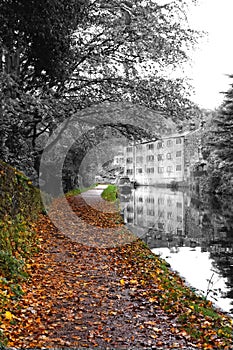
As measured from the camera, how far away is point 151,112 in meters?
17.9

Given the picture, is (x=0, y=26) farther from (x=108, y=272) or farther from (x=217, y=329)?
(x=217, y=329)

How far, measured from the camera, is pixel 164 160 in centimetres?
8056

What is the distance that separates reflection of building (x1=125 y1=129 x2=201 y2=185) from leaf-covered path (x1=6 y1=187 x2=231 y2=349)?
60.9m

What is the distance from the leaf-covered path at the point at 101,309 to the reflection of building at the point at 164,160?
2398 inches

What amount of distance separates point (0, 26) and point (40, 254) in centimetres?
589

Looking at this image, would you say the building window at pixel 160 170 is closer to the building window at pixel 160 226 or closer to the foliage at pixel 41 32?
the building window at pixel 160 226

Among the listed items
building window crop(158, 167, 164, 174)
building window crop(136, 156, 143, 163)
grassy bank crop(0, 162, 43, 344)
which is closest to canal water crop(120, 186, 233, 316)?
grassy bank crop(0, 162, 43, 344)

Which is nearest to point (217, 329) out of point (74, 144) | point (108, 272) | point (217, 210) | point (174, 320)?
point (174, 320)

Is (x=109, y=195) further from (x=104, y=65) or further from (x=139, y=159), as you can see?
(x=139, y=159)

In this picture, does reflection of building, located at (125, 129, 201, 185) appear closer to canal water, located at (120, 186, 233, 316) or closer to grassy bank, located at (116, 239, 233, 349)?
canal water, located at (120, 186, 233, 316)

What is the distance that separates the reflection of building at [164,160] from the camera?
74194 millimetres

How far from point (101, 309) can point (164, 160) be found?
7456cm

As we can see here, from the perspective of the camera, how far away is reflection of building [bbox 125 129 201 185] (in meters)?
74.2

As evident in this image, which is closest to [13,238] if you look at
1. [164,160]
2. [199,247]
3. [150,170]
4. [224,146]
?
[199,247]
